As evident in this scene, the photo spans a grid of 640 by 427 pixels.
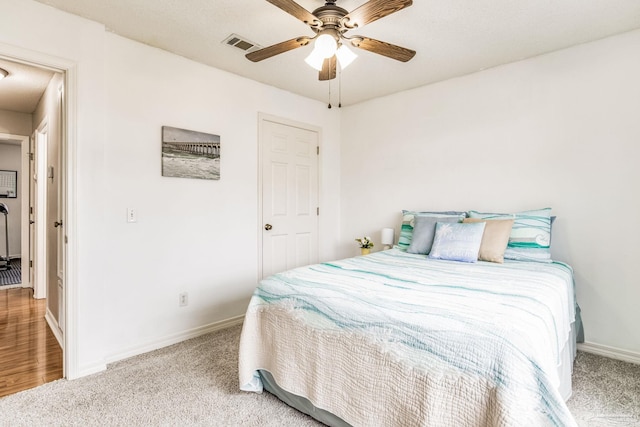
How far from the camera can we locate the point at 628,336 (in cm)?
Result: 246

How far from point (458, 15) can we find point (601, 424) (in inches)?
99.1

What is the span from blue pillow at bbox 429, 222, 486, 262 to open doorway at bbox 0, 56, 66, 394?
2758mm

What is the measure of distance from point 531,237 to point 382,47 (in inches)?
71.7

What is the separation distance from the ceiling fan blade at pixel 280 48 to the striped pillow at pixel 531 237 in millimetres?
2112

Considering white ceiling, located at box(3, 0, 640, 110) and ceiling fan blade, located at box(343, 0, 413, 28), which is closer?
ceiling fan blade, located at box(343, 0, 413, 28)

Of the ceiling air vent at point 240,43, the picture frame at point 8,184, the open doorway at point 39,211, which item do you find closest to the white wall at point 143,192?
the open doorway at point 39,211

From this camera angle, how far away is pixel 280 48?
209 cm

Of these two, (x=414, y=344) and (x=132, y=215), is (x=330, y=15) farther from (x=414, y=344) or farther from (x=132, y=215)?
(x=132, y=215)

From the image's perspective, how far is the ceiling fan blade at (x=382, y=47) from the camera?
1.99 metres

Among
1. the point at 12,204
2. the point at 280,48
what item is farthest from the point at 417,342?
the point at 12,204

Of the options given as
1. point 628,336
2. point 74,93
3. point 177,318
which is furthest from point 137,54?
point 628,336

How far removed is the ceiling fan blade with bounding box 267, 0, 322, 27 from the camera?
5.42 ft

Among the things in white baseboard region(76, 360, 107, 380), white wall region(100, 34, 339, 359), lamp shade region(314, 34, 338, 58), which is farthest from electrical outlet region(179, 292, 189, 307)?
lamp shade region(314, 34, 338, 58)

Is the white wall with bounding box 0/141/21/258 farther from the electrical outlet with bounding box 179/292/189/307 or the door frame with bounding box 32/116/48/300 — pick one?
the electrical outlet with bounding box 179/292/189/307
